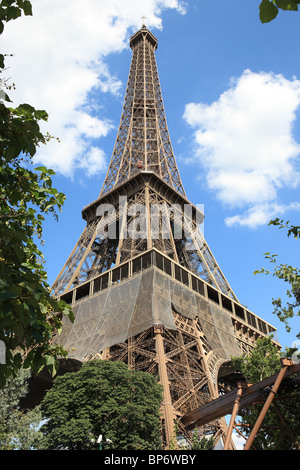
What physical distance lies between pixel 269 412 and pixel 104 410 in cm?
801

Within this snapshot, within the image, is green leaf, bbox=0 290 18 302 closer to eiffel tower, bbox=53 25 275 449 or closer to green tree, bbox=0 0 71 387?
green tree, bbox=0 0 71 387

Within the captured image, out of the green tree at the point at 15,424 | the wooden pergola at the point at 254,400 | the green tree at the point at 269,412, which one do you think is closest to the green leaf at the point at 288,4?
the wooden pergola at the point at 254,400

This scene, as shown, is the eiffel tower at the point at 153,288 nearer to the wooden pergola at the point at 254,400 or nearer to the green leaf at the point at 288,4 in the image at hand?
the wooden pergola at the point at 254,400

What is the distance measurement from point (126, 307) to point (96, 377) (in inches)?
335

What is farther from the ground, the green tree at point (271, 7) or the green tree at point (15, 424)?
the green tree at point (15, 424)

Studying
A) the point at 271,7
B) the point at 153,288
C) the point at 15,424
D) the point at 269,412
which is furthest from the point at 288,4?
the point at 153,288

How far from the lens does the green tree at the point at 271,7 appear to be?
421cm

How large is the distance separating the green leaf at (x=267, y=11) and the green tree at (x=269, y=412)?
42.2ft

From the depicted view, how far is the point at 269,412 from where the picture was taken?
57.1 ft

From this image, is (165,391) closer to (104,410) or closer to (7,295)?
(104,410)

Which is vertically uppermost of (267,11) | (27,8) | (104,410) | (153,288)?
(153,288)
